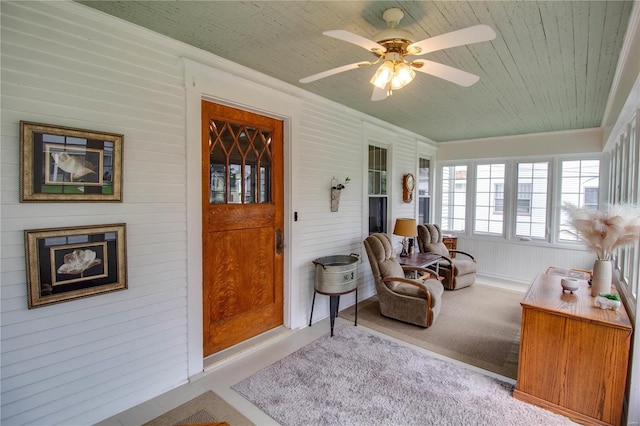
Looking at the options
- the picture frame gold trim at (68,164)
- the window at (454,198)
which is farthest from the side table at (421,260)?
the picture frame gold trim at (68,164)

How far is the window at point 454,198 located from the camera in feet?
21.3

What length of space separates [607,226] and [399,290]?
2.09 m

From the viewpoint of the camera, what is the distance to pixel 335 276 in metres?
3.42

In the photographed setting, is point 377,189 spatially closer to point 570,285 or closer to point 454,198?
point 454,198

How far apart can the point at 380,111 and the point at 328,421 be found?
3648 mm

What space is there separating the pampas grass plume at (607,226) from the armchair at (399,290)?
63.0 inches

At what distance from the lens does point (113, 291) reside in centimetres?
217

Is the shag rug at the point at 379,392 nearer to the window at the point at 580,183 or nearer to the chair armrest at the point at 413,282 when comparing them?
the chair armrest at the point at 413,282

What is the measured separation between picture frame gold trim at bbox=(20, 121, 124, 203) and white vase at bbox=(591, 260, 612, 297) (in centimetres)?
364

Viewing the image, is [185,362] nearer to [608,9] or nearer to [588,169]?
[608,9]

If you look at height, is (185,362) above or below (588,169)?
below

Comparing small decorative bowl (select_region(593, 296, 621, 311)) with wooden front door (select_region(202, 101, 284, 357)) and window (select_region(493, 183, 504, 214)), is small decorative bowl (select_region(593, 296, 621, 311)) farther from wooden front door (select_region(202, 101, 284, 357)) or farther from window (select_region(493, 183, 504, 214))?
window (select_region(493, 183, 504, 214))

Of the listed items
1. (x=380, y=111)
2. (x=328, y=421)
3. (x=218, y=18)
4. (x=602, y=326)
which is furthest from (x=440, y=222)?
(x=218, y=18)

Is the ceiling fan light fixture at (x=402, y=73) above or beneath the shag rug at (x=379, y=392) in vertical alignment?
above
